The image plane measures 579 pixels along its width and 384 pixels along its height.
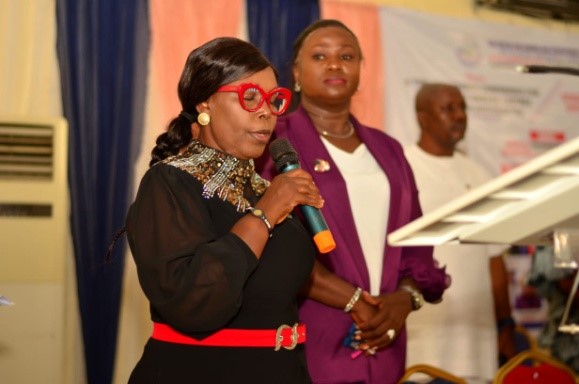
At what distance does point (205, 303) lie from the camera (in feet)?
5.34

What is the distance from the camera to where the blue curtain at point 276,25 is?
4.43 m

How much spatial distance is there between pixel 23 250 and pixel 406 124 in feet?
8.36

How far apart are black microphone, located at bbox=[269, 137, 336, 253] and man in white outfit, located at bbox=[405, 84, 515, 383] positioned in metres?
2.72

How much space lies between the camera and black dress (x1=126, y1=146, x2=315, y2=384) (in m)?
1.64

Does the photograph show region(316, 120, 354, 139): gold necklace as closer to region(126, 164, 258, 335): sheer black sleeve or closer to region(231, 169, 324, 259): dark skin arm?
region(231, 169, 324, 259): dark skin arm

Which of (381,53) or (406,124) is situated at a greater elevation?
(381,53)

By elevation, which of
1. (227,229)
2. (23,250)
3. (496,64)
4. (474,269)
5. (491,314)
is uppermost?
(496,64)

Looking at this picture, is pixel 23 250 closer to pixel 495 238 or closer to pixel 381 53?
pixel 495 238

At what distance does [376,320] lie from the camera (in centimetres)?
251

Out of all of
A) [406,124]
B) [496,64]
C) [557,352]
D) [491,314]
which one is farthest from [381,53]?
[557,352]

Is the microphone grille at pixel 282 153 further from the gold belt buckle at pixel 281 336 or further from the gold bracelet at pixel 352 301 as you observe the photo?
the gold bracelet at pixel 352 301

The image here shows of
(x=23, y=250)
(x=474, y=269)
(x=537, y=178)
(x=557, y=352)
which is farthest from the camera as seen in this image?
(x=474, y=269)

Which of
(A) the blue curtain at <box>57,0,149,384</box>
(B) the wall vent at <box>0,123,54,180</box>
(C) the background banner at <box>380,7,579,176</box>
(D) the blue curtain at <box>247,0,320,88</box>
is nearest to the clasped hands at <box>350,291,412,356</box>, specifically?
(B) the wall vent at <box>0,123,54,180</box>

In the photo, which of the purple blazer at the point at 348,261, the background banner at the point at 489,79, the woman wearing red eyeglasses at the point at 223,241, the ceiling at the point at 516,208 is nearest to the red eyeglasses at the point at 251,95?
the woman wearing red eyeglasses at the point at 223,241
